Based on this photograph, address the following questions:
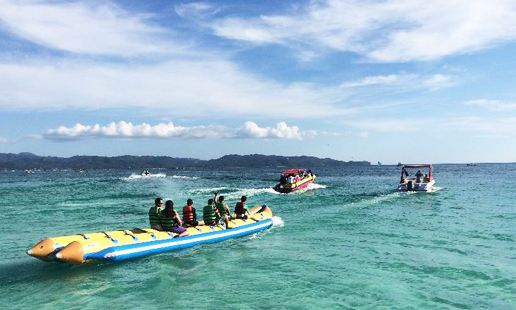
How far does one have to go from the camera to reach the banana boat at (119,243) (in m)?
11.6

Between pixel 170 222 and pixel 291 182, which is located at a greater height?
pixel 291 182

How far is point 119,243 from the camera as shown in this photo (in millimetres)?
12773

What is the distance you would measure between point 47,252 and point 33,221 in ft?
39.2

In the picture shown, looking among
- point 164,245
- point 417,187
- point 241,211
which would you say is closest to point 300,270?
point 164,245

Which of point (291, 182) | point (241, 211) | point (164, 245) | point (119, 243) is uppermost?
point (291, 182)

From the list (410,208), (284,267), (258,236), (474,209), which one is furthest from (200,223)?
(474,209)

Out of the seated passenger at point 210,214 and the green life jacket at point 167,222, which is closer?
the green life jacket at point 167,222

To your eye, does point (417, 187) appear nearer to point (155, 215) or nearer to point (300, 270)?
point (300, 270)

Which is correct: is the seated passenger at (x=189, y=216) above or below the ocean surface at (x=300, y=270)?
above

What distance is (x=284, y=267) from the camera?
41.4ft

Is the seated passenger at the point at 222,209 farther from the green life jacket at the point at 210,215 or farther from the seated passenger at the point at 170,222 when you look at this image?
the seated passenger at the point at 170,222

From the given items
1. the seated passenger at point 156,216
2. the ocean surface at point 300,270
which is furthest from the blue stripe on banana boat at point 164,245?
the seated passenger at point 156,216

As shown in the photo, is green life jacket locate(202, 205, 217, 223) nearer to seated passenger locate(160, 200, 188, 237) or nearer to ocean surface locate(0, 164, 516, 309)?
ocean surface locate(0, 164, 516, 309)

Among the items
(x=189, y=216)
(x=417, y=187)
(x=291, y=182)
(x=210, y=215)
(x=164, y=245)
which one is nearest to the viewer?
(x=164, y=245)
